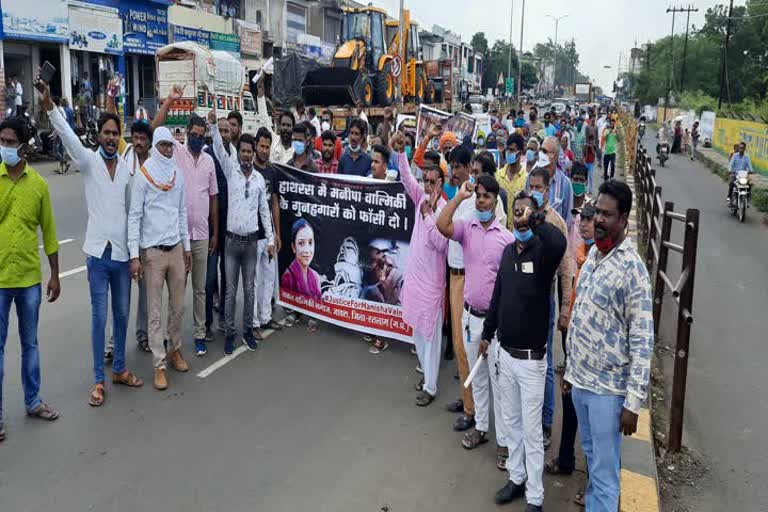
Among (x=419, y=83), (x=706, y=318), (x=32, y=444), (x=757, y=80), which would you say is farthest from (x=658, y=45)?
(x=32, y=444)

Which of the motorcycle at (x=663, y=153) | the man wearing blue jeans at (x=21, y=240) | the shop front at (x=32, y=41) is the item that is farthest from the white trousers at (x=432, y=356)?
the motorcycle at (x=663, y=153)

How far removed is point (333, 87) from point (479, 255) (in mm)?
19473

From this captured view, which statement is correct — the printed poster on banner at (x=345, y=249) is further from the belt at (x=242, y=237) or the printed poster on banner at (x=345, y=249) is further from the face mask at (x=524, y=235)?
the face mask at (x=524, y=235)

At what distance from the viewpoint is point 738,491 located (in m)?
4.46

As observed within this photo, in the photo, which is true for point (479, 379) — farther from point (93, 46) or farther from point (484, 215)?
point (93, 46)

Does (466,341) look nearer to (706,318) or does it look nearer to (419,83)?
(706,318)

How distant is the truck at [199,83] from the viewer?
72.3 feet

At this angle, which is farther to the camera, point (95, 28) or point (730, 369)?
point (95, 28)

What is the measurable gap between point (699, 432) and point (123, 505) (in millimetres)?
4197

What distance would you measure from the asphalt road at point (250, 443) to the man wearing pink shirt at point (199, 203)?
1.41ft

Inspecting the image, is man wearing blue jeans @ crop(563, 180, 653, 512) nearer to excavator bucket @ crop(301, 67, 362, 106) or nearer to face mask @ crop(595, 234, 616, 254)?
face mask @ crop(595, 234, 616, 254)

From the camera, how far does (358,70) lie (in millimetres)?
23375

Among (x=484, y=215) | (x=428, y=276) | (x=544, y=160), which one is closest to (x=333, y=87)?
(x=544, y=160)

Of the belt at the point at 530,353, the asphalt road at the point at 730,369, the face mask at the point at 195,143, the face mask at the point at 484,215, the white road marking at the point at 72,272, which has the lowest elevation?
the asphalt road at the point at 730,369
